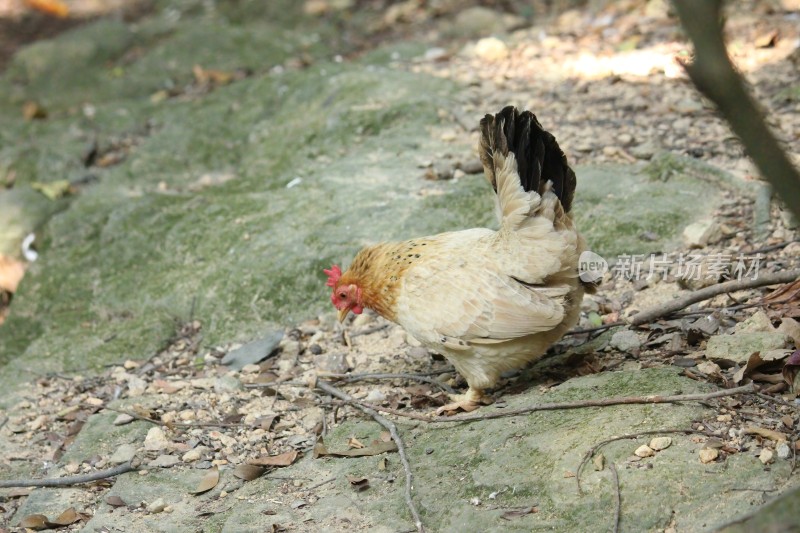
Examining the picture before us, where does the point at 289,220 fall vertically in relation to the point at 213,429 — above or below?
above

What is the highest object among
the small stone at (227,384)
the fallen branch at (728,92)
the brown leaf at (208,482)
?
the fallen branch at (728,92)

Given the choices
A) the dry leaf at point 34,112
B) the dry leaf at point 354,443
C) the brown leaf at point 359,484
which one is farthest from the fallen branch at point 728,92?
the dry leaf at point 34,112

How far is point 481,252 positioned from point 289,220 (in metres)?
2.33

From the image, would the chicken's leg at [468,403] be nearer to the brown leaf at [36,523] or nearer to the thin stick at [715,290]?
the thin stick at [715,290]

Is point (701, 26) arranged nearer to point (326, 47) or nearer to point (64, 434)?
point (64, 434)

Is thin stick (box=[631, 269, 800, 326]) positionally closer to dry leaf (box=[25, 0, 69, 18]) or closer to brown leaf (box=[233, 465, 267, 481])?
brown leaf (box=[233, 465, 267, 481])

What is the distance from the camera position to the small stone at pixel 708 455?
125 inches

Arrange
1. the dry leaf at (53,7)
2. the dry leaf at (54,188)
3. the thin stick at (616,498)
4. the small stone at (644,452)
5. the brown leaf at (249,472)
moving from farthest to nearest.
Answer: the dry leaf at (53,7) < the dry leaf at (54,188) < the brown leaf at (249,472) < the small stone at (644,452) < the thin stick at (616,498)

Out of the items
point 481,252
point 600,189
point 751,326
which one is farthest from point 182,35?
point 751,326

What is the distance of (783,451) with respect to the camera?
312 centimetres

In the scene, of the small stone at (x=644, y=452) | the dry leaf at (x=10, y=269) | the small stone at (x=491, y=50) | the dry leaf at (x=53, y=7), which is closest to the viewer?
the small stone at (x=644, y=452)

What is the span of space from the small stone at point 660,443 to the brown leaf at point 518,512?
532mm

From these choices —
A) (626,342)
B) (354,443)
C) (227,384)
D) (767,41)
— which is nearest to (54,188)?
(227,384)

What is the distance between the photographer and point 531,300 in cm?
402
